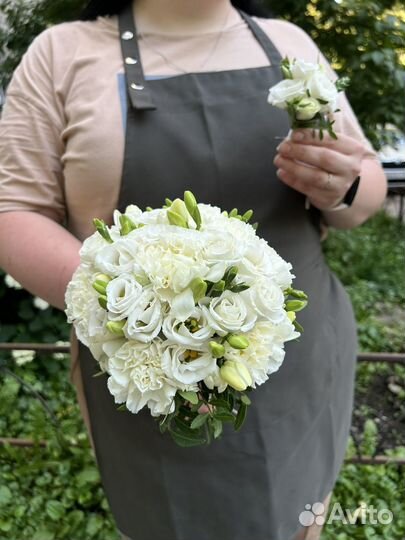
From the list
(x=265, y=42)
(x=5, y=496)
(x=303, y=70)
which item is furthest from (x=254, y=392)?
(x=5, y=496)

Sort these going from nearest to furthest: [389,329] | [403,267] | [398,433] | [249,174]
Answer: [249,174]
[398,433]
[389,329]
[403,267]

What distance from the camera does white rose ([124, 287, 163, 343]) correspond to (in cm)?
56

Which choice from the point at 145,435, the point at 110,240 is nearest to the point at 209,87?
the point at 110,240

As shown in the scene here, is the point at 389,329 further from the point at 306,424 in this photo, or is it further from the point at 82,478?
the point at 306,424

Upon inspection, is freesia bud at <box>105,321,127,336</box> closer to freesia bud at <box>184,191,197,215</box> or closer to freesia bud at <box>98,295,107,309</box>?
freesia bud at <box>98,295,107,309</box>

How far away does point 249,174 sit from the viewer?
963 mm

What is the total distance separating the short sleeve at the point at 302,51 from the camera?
3.48 ft

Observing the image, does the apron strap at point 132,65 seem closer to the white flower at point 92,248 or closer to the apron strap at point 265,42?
the apron strap at point 265,42

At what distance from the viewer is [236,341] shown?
1.88 ft

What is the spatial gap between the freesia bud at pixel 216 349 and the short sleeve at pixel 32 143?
1.66 ft

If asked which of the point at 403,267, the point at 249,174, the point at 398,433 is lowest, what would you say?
the point at 403,267

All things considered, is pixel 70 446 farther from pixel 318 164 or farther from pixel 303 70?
pixel 303 70

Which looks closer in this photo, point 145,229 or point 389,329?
point 145,229

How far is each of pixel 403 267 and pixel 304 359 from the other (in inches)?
117
